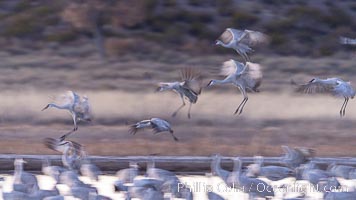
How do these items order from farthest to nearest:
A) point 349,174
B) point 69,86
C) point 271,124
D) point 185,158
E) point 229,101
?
point 69,86 → point 229,101 → point 271,124 → point 185,158 → point 349,174

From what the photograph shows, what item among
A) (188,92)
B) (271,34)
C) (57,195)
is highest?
(271,34)

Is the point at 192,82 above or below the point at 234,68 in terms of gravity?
below

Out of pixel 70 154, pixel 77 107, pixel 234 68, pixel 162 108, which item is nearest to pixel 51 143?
pixel 77 107

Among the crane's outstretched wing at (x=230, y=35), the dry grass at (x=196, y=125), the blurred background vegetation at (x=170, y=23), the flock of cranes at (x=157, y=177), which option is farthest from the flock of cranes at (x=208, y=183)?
the blurred background vegetation at (x=170, y=23)

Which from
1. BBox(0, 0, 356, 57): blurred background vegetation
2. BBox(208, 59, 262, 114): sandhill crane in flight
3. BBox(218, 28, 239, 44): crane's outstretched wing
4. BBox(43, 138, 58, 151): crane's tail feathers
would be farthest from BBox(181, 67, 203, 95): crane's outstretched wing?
BBox(0, 0, 356, 57): blurred background vegetation

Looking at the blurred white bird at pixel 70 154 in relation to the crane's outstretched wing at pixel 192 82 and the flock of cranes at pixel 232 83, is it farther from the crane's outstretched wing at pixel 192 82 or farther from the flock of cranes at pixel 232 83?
the crane's outstretched wing at pixel 192 82

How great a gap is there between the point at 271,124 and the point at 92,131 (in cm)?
304

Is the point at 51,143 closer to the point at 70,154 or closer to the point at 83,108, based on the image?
the point at 83,108

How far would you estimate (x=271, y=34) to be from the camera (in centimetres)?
3111

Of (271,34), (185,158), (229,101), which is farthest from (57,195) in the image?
(271,34)

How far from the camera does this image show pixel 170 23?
104ft

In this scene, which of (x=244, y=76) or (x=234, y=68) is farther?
(x=234, y=68)

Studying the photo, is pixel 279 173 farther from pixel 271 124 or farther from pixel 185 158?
pixel 271 124

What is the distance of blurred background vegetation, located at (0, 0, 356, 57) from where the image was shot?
2994 centimetres
